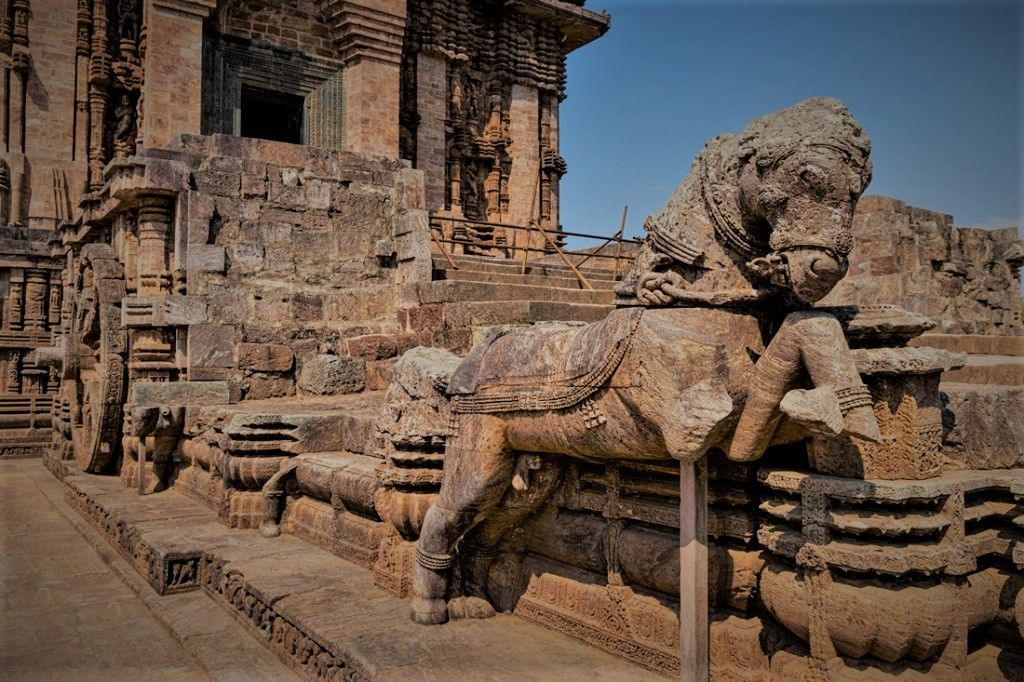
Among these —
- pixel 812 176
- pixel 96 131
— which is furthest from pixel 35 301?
pixel 812 176

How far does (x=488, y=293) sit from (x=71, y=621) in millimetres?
4685

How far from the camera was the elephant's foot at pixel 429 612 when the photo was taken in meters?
3.71

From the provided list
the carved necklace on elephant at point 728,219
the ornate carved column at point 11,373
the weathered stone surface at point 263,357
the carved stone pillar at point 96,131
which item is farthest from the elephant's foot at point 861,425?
the carved stone pillar at point 96,131

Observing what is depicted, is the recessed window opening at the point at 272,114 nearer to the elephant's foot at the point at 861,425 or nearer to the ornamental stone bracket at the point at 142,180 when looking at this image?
the ornamental stone bracket at the point at 142,180

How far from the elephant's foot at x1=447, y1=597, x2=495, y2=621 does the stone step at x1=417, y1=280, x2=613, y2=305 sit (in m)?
4.55

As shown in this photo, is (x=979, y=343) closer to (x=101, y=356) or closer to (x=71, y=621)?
(x=71, y=621)

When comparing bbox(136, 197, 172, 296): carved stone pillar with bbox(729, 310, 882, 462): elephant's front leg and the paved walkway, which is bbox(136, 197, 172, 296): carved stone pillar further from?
bbox(729, 310, 882, 462): elephant's front leg

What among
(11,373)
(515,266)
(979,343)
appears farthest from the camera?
(11,373)

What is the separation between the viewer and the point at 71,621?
15.4 feet

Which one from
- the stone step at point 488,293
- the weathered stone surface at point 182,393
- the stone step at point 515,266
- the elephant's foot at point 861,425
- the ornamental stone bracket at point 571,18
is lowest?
the weathered stone surface at point 182,393

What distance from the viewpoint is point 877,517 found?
8.59ft

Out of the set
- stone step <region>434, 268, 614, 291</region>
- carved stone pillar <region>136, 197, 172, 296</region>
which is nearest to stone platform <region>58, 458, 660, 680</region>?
carved stone pillar <region>136, 197, 172, 296</region>

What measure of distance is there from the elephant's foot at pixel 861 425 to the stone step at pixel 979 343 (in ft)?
9.83

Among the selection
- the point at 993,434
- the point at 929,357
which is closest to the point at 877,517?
the point at 929,357
